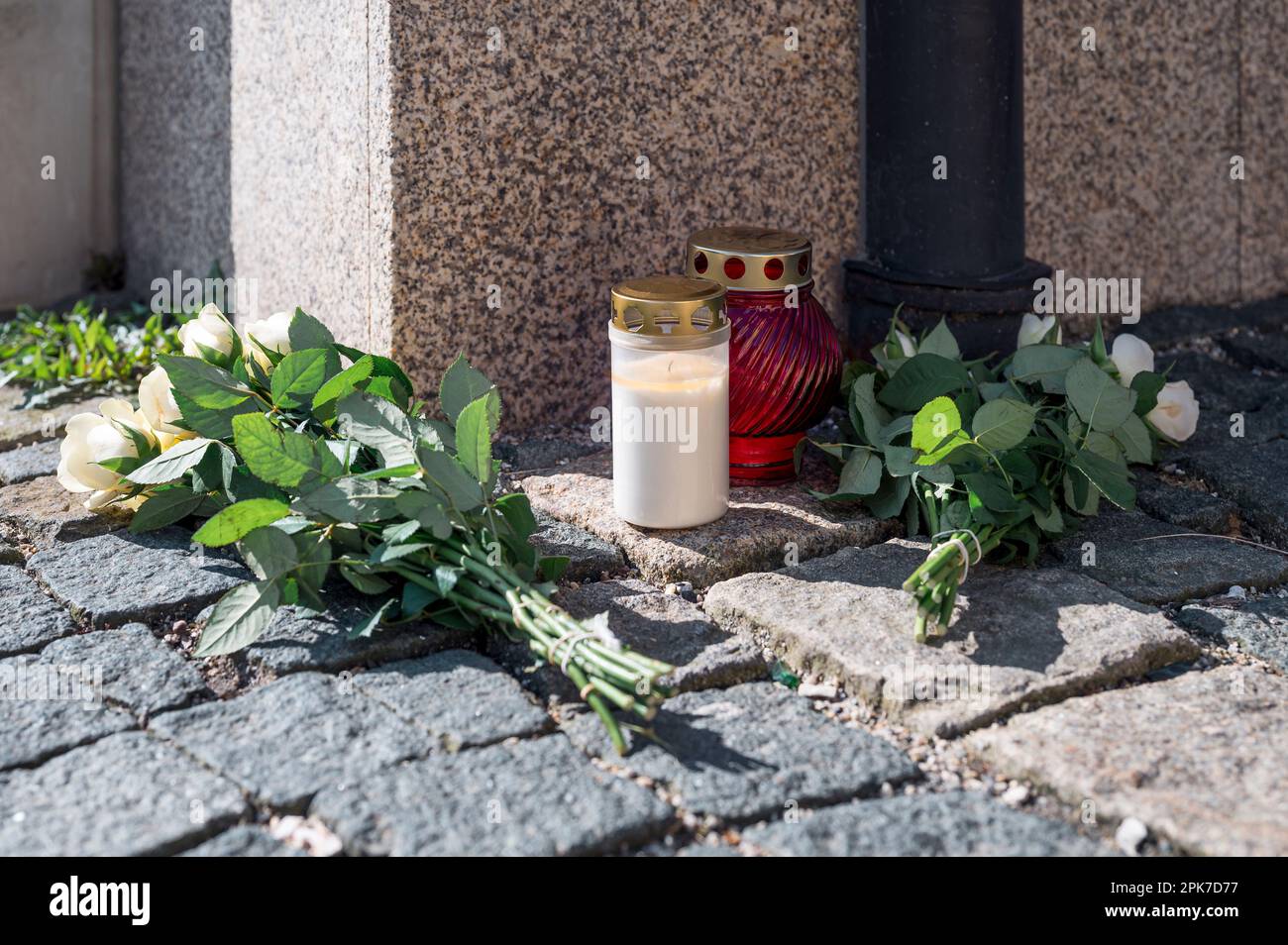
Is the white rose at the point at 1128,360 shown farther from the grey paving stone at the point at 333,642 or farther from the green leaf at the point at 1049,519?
the grey paving stone at the point at 333,642

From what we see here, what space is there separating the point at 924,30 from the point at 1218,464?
1.06 metres

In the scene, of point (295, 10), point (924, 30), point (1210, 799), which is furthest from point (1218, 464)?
point (295, 10)

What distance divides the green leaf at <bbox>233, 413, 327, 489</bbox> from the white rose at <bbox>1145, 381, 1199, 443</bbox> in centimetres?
157

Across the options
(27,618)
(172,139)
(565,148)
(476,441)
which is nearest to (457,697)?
(476,441)

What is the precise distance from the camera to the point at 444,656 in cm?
→ 201

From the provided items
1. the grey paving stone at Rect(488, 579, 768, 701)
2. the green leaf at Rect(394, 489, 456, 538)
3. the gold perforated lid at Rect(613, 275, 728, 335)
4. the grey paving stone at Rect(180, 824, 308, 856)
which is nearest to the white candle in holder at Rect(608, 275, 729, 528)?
the gold perforated lid at Rect(613, 275, 728, 335)

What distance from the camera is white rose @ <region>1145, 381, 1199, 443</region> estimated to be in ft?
8.77

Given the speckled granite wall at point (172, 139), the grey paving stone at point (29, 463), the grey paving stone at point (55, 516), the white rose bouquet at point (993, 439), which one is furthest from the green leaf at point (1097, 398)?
the speckled granite wall at point (172, 139)

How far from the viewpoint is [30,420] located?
121 inches

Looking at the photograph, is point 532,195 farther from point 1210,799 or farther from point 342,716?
point 1210,799

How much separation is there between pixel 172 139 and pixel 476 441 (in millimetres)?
2096

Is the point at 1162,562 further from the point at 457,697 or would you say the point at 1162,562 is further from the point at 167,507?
the point at 167,507

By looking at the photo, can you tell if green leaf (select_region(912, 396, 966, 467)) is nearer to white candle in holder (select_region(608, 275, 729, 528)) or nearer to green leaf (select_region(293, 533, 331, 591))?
white candle in holder (select_region(608, 275, 729, 528))

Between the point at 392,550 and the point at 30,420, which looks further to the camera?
the point at 30,420
